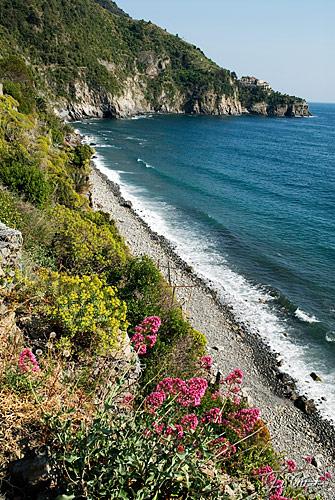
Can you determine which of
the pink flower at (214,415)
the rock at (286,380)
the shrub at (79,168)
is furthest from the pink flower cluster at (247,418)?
the shrub at (79,168)

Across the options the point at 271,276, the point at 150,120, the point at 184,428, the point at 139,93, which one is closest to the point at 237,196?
the point at 271,276

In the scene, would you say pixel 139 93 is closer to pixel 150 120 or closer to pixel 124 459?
pixel 150 120

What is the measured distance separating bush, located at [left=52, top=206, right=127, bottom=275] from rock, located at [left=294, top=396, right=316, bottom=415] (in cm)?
1021

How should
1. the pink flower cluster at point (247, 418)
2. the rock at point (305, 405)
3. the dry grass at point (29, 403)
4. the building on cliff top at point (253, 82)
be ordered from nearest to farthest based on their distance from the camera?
the dry grass at point (29, 403) < the pink flower cluster at point (247, 418) < the rock at point (305, 405) < the building on cliff top at point (253, 82)

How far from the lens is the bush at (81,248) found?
50.4 ft

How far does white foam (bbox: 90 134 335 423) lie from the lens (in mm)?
19195

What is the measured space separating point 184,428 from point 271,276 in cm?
2521

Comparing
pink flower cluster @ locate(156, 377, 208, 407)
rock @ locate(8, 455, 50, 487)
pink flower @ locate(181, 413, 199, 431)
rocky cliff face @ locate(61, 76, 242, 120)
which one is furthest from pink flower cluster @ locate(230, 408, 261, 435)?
rocky cliff face @ locate(61, 76, 242, 120)

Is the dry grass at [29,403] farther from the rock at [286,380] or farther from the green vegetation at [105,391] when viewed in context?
the rock at [286,380]

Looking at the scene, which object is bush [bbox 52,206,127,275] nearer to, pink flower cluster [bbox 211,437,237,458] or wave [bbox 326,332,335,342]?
pink flower cluster [bbox 211,437,237,458]

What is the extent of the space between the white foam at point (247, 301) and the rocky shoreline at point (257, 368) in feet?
1.90

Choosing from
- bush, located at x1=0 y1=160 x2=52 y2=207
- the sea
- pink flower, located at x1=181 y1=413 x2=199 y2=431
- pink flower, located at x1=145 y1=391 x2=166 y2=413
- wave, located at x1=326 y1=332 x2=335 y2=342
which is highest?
bush, located at x1=0 y1=160 x2=52 y2=207

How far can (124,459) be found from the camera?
3619 millimetres

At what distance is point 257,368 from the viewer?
65.1 ft
